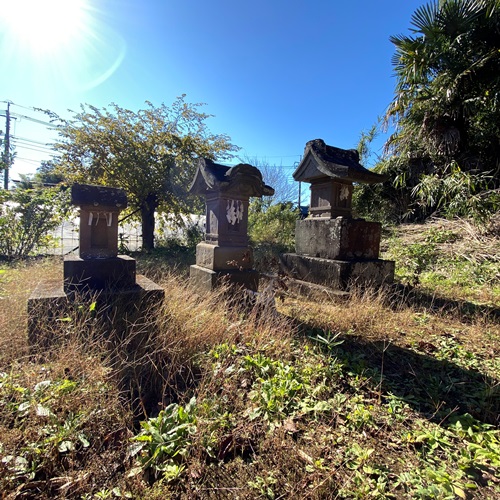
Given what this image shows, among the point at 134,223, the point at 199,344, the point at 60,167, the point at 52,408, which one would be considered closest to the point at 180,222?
the point at 134,223

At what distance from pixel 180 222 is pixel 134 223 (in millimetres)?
1800

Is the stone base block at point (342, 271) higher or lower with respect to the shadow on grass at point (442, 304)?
higher

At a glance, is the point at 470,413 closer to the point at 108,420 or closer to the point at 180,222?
the point at 108,420

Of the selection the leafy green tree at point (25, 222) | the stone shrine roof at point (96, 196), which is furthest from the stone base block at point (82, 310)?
the leafy green tree at point (25, 222)

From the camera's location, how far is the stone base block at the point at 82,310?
2293 millimetres

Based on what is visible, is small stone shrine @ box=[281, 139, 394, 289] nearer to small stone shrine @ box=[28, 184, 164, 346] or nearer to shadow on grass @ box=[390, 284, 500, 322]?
shadow on grass @ box=[390, 284, 500, 322]

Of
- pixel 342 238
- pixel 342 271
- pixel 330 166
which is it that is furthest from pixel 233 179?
pixel 342 271

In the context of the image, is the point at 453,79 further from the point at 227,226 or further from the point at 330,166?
the point at 227,226

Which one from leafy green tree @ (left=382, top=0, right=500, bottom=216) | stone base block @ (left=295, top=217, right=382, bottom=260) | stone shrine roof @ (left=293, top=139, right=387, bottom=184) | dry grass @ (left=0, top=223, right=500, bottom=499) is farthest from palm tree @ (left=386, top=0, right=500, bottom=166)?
dry grass @ (left=0, top=223, right=500, bottom=499)

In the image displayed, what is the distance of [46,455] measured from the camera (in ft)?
4.23

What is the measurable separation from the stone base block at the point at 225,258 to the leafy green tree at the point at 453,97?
16.9 ft

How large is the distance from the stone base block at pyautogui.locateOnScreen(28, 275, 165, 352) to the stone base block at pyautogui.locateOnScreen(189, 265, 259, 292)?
952 mm

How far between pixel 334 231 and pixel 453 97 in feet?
16.2

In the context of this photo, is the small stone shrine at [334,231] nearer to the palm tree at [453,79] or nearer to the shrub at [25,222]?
the palm tree at [453,79]
